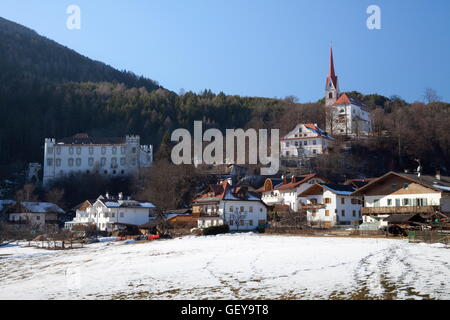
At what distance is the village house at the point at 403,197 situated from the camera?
45656 mm

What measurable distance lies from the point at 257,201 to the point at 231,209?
137 inches

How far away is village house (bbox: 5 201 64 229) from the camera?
251ft

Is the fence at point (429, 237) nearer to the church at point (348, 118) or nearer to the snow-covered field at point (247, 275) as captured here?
the snow-covered field at point (247, 275)

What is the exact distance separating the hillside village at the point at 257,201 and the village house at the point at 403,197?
9cm

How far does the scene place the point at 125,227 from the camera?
68.2m

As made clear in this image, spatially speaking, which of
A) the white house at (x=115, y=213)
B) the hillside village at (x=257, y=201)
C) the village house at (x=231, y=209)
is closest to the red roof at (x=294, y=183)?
the hillside village at (x=257, y=201)

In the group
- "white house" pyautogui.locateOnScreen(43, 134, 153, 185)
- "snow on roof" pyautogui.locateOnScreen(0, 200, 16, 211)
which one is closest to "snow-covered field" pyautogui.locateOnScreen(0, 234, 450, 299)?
"snow on roof" pyautogui.locateOnScreen(0, 200, 16, 211)

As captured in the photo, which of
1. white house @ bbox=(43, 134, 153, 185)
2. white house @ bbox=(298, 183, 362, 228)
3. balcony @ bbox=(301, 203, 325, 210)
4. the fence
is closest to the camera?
the fence

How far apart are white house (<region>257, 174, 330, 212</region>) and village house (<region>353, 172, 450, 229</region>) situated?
16.0 m

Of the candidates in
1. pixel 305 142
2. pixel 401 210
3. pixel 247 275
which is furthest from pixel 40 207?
pixel 247 275

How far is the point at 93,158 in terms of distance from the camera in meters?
104

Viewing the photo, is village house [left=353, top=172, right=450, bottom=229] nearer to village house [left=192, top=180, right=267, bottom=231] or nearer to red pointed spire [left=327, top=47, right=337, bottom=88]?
village house [left=192, top=180, right=267, bottom=231]

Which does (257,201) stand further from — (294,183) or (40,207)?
(40,207)
